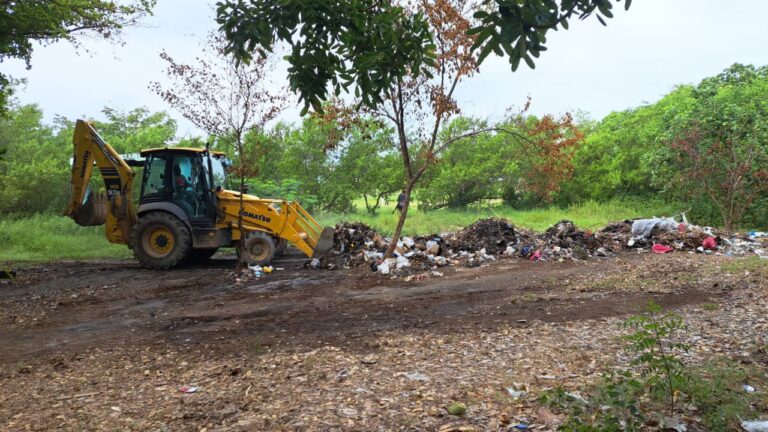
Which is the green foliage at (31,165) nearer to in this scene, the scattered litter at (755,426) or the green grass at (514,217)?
the green grass at (514,217)

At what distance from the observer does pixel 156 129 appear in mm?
23219

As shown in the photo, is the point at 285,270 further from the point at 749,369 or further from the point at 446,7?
the point at 749,369

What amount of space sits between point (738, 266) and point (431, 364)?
6532mm

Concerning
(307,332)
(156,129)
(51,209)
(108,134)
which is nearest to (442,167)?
(156,129)

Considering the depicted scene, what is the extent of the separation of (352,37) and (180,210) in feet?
26.1

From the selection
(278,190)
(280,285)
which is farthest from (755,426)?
(278,190)

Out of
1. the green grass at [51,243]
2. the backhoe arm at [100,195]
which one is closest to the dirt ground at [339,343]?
the backhoe arm at [100,195]

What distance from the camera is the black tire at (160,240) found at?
419 inches

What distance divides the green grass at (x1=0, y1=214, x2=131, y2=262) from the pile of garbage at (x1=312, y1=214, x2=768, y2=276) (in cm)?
730

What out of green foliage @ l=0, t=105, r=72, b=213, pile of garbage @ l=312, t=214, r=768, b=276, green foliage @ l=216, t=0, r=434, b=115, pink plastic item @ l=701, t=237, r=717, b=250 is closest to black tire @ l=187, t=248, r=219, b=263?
pile of garbage @ l=312, t=214, r=768, b=276

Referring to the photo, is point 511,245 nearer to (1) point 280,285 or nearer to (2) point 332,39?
(1) point 280,285

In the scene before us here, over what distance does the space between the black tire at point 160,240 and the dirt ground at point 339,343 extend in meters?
1.79

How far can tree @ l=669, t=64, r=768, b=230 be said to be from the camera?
1529 cm

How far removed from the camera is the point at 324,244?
10695mm
